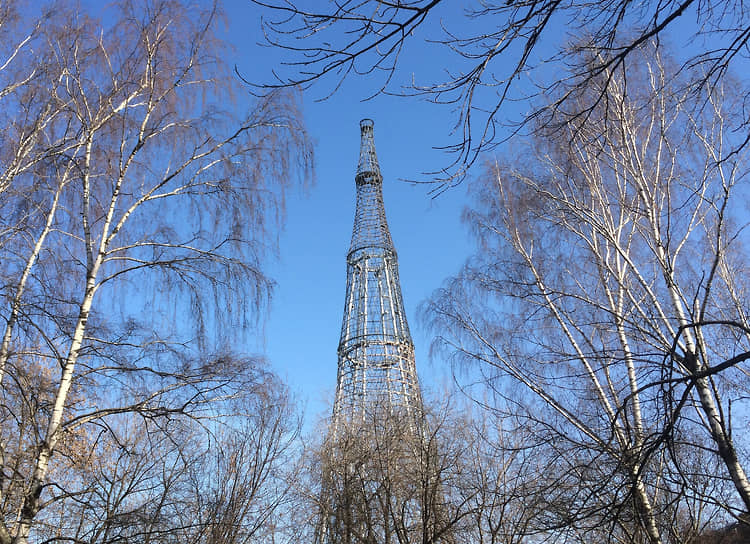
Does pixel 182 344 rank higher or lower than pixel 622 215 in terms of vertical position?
lower

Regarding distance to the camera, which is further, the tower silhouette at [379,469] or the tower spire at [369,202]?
the tower spire at [369,202]

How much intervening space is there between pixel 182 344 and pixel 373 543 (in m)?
7.79

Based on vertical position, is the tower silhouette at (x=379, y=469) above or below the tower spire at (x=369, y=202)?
below


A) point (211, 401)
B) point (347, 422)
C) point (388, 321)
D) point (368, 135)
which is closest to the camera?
point (211, 401)

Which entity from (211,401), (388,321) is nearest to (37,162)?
(211,401)

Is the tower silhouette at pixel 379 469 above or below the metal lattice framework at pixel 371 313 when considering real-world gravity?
below

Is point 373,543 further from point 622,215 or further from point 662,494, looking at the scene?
point 622,215

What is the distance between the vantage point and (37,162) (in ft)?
19.0

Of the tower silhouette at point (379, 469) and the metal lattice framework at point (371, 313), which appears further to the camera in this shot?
the metal lattice framework at point (371, 313)

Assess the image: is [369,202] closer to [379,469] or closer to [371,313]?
[371,313]

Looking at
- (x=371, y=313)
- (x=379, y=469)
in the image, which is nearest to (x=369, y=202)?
(x=371, y=313)

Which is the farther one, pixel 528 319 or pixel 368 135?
pixel 368 135

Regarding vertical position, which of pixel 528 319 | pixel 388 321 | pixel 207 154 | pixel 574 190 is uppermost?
pixel 388 321

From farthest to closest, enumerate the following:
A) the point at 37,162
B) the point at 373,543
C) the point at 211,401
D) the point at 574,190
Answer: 1. the point at 373,543
2. the point at 574,190
3. the point at 37,162
4. the point at 211,401
